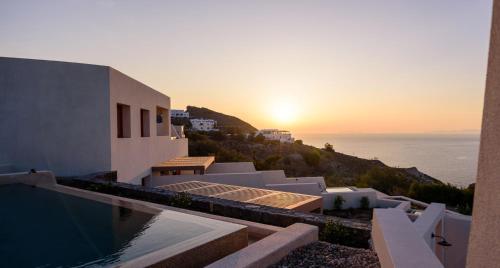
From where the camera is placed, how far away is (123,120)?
12648 millimetres

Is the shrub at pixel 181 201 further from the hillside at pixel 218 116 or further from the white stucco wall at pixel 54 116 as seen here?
the hillside at pixel 218 116

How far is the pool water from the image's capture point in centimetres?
396

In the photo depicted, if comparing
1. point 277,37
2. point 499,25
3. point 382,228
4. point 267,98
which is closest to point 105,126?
point 277,37

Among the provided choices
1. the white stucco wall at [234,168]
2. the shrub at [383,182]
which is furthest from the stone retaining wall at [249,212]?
the shrub at [383,182]

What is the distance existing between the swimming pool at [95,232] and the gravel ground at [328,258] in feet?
2.93

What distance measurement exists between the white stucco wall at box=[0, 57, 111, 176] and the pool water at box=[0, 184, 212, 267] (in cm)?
332

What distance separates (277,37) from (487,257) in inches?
554

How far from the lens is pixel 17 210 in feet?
20.8

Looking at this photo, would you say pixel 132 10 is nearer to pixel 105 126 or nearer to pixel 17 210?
pixel 105 126

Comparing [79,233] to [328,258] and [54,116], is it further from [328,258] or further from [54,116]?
[54,116]

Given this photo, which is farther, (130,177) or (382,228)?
(130,177)

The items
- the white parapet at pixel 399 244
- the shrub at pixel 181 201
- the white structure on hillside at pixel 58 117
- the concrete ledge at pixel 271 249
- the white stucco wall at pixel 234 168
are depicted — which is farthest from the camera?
the white stucco wall at pixel 234 168

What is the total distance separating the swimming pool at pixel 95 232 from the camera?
12.7 ft

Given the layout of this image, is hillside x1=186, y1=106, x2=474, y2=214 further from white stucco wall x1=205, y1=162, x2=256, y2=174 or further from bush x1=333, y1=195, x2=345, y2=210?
white stucco wall x1=205, y1=162, x2=256, y2=174
